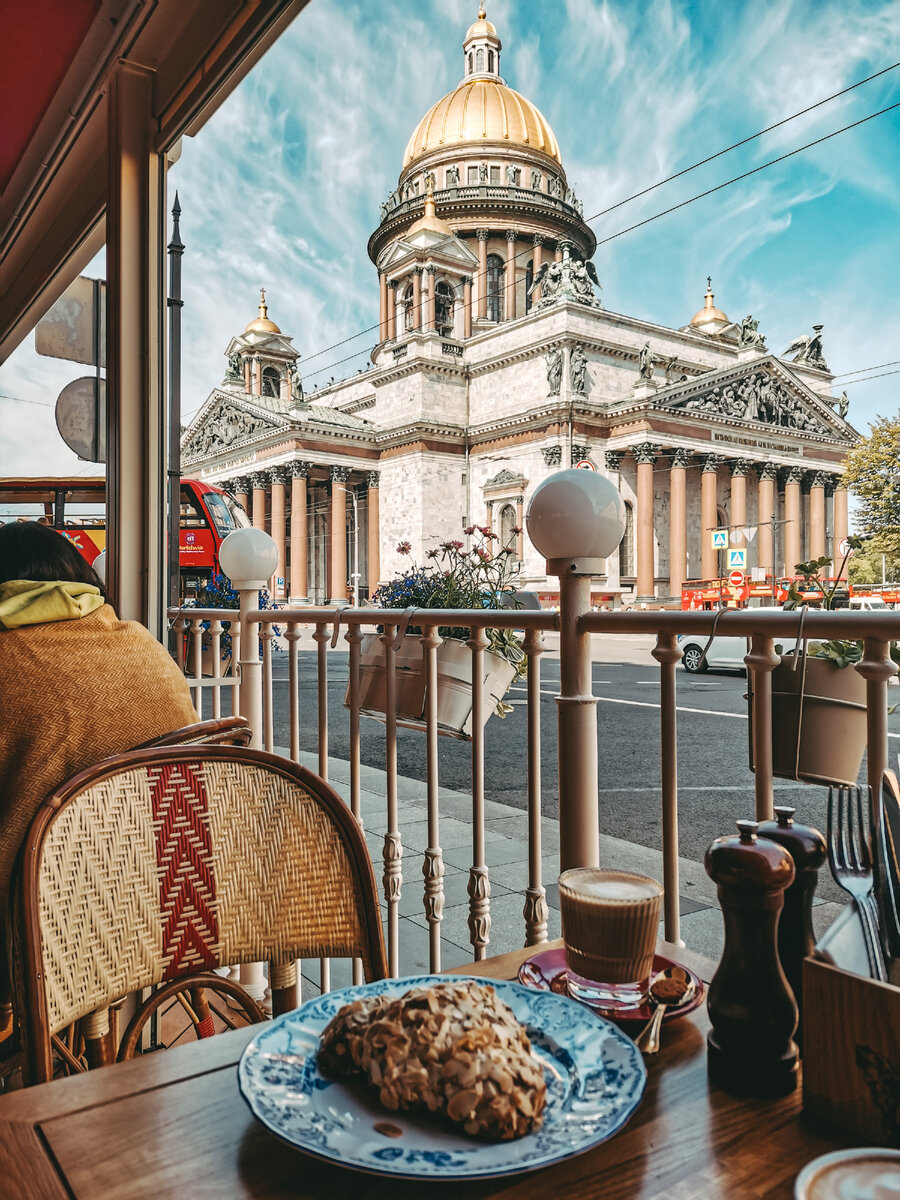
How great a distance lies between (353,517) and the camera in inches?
1458

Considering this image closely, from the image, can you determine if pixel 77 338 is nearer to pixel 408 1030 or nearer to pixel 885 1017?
pixel 408 1030

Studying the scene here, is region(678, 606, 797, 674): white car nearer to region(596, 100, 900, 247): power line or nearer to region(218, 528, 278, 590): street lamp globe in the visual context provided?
region(218, 528, 278, 590): street lamp globe

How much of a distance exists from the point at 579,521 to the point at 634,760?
18.5ft

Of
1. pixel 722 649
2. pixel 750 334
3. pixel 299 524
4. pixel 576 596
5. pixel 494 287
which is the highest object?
pixel 494 287

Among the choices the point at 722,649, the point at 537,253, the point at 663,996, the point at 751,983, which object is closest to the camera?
the point at 751,983

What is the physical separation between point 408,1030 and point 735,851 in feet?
1.01

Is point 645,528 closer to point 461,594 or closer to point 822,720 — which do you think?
point 461,594

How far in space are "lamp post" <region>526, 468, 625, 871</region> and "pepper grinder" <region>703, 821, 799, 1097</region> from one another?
2.67ft

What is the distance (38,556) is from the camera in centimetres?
188

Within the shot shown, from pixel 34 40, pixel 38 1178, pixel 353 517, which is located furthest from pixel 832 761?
pixel 353 517

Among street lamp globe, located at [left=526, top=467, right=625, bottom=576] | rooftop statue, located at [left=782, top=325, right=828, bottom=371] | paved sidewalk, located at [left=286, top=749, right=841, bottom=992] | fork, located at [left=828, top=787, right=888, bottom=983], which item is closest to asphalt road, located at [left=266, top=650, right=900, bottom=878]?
paved sidewalk, located at [left=286, top=749, right=841, bottom=992]

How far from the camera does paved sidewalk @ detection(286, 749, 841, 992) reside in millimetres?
2961

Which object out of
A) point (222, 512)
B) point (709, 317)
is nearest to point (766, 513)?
point (709, 317)

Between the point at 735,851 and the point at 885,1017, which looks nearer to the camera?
the point at 885,1017
